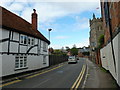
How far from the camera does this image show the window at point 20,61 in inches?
539

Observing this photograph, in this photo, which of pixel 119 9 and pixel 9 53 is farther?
pixel 9 53

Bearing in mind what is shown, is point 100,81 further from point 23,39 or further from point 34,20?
point 34,20

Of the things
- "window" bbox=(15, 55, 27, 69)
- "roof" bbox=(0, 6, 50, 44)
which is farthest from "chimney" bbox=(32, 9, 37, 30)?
"window" bbox=(15, 55, 27, 69)

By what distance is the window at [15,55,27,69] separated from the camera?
13.7 m

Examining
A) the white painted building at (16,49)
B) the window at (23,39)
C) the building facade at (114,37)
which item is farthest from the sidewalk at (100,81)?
the window at (23,39)

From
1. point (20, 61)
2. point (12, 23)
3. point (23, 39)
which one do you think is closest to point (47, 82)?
point (20, 61)

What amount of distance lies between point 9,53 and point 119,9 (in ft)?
35.6

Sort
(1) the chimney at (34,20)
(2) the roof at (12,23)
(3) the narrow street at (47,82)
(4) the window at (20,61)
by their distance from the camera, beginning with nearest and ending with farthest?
1. (3) the narrow street at (47,82)
2. (2) the roof at (12,23)
3. (4) the window at (20,61)
4. (1) the chimney at (34,20)

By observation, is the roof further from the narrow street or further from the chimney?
the narrow street

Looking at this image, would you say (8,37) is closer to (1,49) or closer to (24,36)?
(1,49)

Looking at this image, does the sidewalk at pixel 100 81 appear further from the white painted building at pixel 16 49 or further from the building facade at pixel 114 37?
the white painted building at pixel 16 49

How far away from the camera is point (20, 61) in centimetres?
1432

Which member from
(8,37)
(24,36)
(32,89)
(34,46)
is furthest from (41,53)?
(32,89)

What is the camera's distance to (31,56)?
1664 cm
